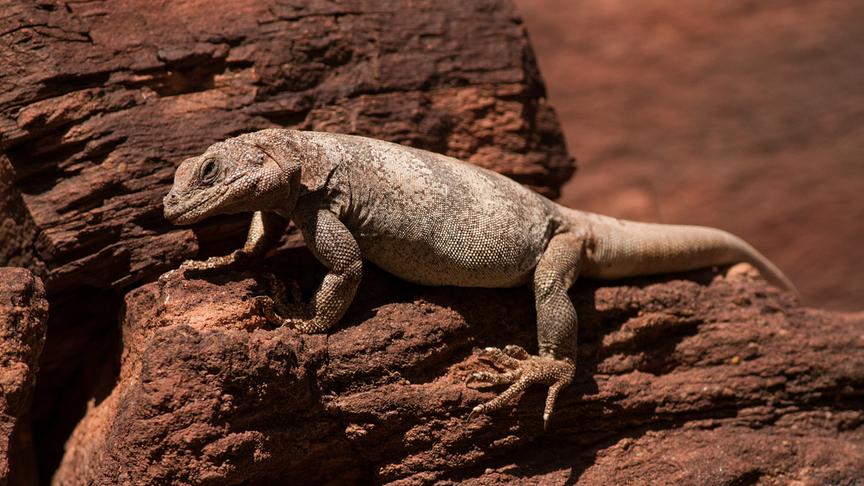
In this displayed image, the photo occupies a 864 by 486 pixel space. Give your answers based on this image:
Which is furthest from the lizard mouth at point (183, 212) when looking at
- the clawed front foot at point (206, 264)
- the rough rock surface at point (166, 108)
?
the rough rock surface at point (166, 108)

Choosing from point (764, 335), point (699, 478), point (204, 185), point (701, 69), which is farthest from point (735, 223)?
point (204, 185)

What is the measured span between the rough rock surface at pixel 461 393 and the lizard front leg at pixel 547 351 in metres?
0.12

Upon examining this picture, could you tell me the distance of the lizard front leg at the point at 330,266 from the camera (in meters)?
4.34

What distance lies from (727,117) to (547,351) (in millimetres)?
7769

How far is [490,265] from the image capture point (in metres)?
4.70

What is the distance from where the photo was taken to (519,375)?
4.68 meters

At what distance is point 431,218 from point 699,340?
2.31m

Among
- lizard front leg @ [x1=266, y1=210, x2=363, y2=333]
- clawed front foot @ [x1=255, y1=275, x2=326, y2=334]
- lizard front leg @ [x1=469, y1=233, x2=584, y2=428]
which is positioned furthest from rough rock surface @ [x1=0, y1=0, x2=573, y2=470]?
lizard front leg @ [x1=469, y1=233, x2=584, y2=428]

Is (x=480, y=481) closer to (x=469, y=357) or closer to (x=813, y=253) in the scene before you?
(x=469, y=357)

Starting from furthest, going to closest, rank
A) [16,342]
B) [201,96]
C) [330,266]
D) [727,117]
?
[727,117] < [201,96] < [330,266] < [16,342]

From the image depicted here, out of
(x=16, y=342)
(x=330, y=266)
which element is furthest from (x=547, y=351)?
(x=16, y=342)

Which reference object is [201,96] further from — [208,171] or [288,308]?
[288,308]

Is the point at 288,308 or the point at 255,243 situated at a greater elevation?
the point at 255,243

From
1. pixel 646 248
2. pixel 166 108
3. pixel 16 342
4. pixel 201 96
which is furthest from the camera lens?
pixel 646 248
